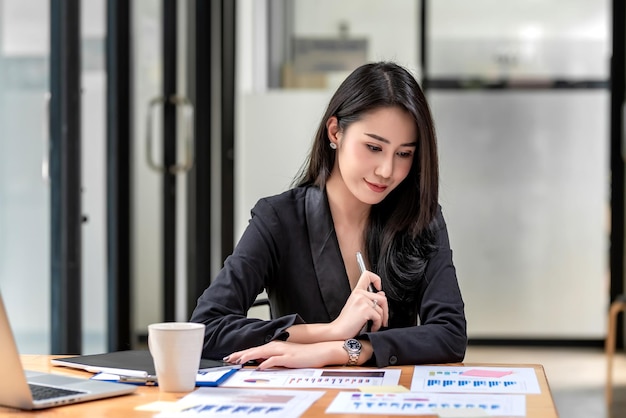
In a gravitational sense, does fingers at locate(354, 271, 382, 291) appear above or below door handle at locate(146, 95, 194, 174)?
below

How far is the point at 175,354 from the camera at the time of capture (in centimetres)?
144

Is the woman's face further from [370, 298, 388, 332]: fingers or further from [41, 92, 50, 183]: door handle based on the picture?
[41, 92, 50, 183]: door handle

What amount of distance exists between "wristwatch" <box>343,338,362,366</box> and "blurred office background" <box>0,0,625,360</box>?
1.52 metres

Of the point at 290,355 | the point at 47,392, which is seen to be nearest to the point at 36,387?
the point at 47,392

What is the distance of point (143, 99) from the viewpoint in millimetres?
4121

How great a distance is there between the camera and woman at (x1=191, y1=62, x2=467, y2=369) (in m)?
2.01

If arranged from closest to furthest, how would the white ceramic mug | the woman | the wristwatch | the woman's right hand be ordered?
the white ceramic mug
the wristwatch
the woman's right hand
the woman

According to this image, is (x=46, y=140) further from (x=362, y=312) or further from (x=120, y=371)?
(x=120, y=371)

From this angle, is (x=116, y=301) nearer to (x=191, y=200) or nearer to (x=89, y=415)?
(x=191, y=200)

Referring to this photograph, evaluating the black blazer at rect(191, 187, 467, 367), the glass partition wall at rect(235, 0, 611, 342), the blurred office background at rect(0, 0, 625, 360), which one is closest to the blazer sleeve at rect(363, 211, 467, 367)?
the black blazer at rect(191, 187, 467, 367)

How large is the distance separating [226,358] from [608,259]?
4.58 metres

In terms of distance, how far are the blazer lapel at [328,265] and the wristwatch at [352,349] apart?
39 centimetres

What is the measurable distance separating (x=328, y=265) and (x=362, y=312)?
30cm

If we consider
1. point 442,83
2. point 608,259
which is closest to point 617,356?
point 608,259
